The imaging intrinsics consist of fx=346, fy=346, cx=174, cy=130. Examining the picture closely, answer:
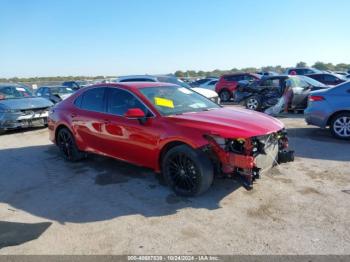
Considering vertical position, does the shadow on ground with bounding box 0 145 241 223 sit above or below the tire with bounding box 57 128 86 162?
below

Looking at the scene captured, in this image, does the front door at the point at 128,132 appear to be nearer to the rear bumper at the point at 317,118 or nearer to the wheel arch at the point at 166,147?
the wheel arch at the point at 166,147

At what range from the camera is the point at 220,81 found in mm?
19812

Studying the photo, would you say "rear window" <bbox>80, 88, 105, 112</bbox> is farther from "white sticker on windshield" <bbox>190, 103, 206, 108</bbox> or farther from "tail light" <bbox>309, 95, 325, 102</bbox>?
"tail light" <bbox>309, 95, 325, 102</bbox>

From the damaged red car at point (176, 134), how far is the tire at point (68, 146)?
11 cm

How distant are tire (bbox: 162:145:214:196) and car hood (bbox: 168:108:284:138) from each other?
0.37 meters

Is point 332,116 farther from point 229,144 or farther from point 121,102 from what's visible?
point 121,102

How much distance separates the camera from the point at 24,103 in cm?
1085

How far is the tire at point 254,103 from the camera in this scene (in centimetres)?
1357

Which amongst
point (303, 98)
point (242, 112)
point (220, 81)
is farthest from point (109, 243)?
point (220, 81)

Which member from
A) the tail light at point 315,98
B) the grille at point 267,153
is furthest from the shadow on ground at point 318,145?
the grille at point 267,153

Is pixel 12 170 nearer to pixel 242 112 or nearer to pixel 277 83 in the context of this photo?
pixel 242 112

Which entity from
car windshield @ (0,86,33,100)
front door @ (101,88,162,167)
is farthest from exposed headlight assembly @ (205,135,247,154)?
car windshield @ (0,86,33,100)

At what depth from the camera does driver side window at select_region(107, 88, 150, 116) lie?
548 cm

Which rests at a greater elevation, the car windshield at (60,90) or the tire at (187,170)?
the car windshield at (60,90)
